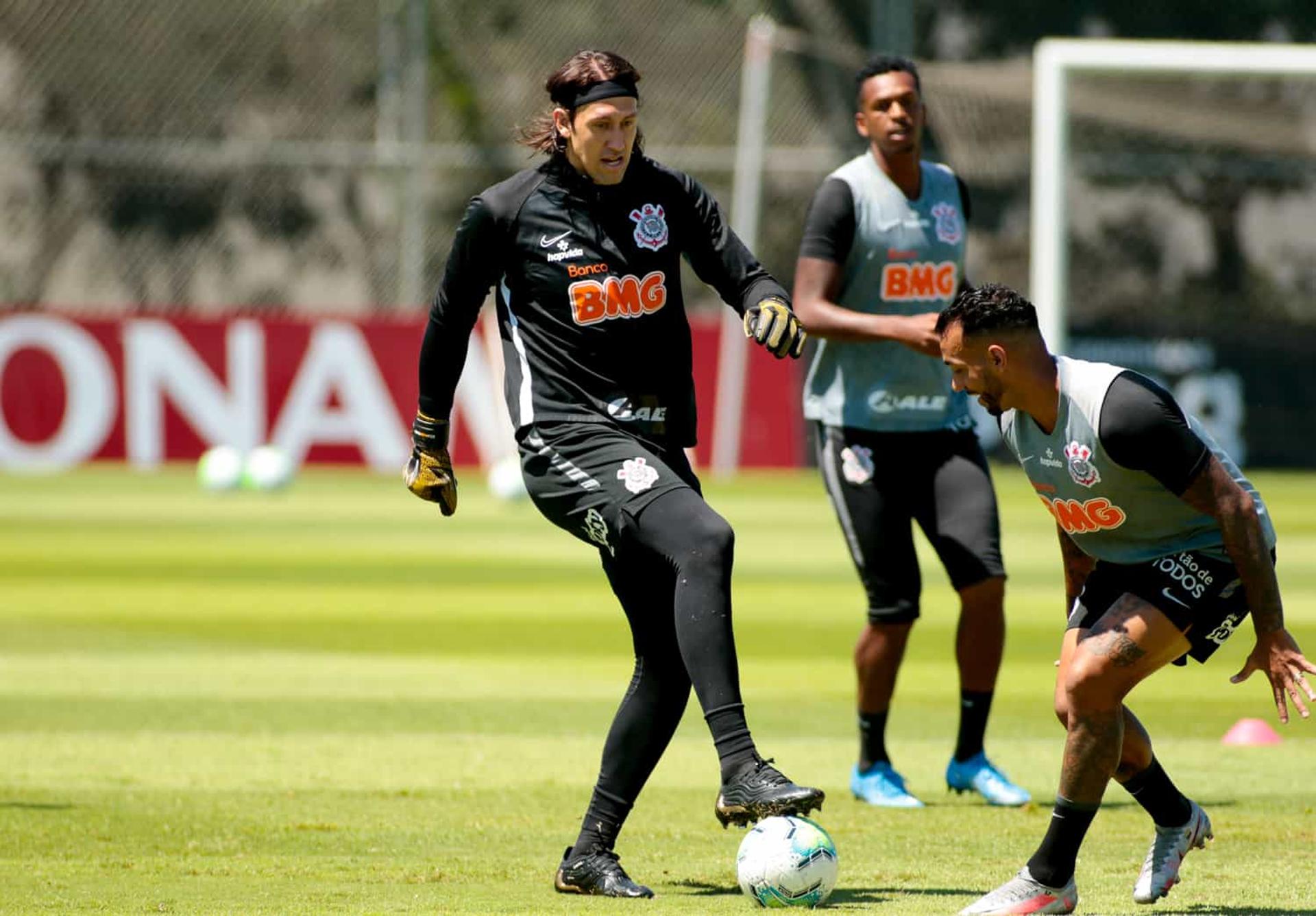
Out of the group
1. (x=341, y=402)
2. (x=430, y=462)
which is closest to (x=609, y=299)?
(x=430, y=462)

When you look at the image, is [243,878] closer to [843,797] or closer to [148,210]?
[843,797]

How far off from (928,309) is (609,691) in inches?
125

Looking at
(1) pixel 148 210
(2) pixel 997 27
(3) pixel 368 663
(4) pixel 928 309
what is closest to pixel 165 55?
(1) pixel 148 210

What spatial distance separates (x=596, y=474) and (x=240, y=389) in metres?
20.8

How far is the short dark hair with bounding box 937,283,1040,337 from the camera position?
5.42m

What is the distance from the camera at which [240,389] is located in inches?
1029

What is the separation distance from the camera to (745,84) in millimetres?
28031

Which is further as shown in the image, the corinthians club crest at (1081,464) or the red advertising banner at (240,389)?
the red advertising banner at (240,389)

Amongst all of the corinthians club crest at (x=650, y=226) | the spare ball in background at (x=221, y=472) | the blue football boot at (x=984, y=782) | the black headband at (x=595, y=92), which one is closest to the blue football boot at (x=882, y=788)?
the blue football boot at (x=984, y=782)

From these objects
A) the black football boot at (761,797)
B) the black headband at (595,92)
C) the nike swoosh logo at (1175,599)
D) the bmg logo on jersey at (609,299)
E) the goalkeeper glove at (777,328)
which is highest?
the black headband at (595,92)

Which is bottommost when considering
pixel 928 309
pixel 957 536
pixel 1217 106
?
pixel 957 536

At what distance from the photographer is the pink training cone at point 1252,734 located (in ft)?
28.7

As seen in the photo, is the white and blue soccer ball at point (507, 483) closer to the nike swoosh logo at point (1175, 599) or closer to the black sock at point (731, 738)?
the black sock at point (731, 738)

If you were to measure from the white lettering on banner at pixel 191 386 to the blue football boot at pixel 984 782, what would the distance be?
19406mm
